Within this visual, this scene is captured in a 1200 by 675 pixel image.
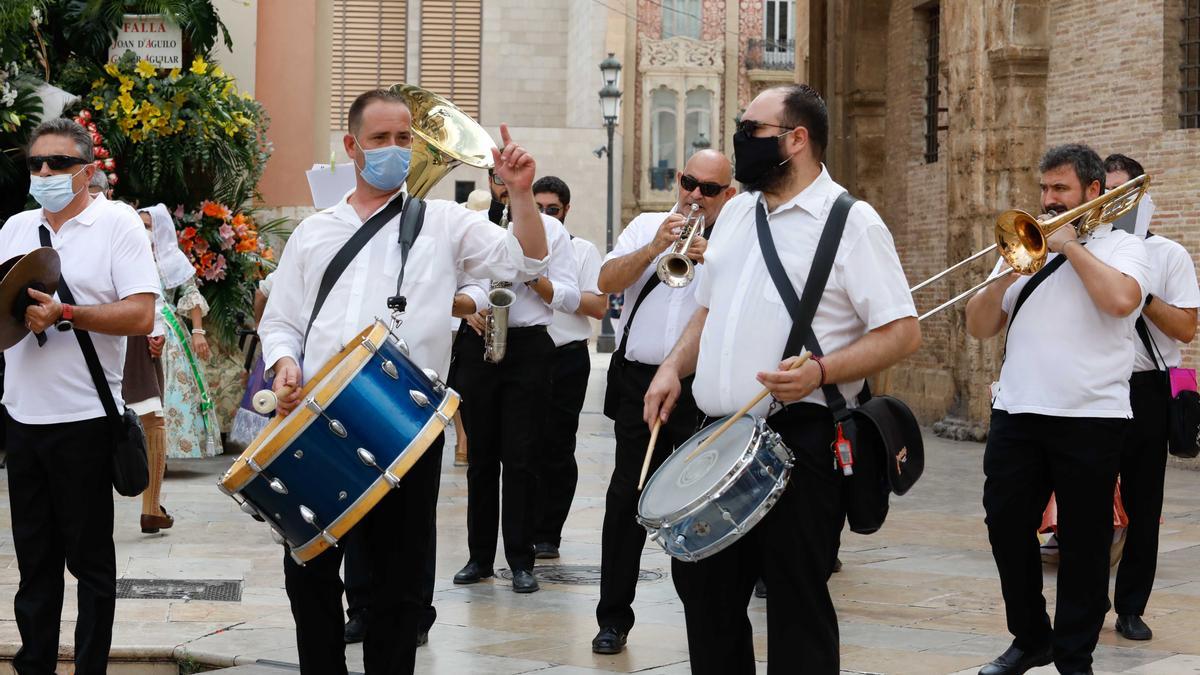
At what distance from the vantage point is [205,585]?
795 cm

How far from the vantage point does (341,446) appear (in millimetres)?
4652

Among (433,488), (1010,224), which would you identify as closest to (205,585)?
(433,488)

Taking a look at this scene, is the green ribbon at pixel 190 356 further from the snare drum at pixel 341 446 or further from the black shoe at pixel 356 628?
the snare drum at pixel 341 446

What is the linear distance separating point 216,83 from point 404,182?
28.6 feet

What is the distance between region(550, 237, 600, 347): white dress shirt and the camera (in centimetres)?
884

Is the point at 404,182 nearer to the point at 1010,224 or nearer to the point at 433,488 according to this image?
the point at 433,488

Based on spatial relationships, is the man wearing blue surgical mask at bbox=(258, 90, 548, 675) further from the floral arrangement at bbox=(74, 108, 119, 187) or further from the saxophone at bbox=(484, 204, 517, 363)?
the floral arrangement at bbox=(74, 108, 119, 187)

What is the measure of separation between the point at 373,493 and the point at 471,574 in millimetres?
3560

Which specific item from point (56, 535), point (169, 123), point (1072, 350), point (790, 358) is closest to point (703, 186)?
point (1072, 350)

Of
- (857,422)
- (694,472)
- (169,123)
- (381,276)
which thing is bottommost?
(694,472)

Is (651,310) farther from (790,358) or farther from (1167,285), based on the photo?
(790,358)

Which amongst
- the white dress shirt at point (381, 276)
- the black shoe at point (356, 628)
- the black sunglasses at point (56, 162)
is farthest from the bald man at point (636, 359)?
the black sunglasses at point (56, 162)

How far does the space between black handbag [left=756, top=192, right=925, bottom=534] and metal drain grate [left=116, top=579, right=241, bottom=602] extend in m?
3.96

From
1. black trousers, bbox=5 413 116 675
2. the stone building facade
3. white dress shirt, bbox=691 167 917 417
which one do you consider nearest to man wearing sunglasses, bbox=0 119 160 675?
black trousers, bbox=5 413 116 675
